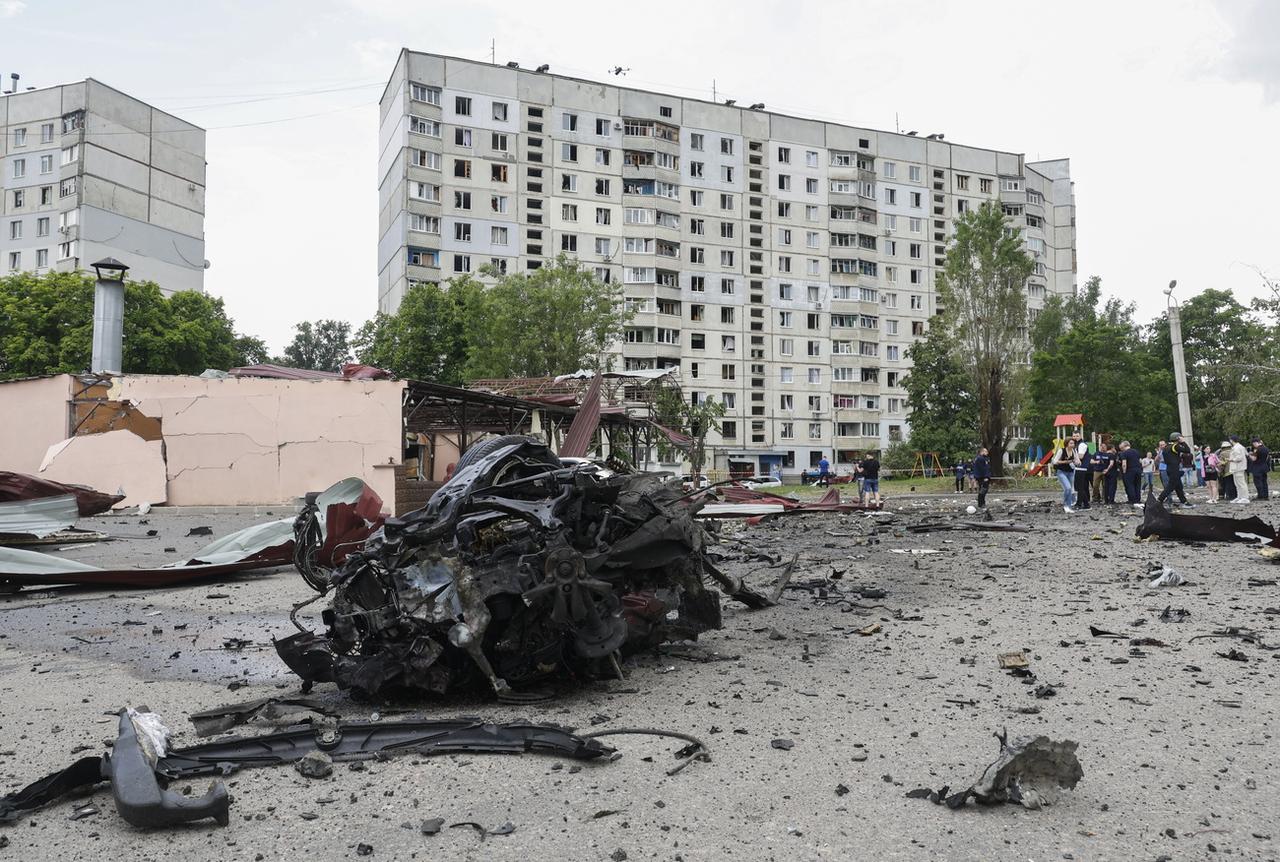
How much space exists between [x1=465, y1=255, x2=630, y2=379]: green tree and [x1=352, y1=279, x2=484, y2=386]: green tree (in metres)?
5.99

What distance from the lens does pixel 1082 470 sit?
1872 cm

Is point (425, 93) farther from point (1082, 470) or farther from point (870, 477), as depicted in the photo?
point (1082, 470)

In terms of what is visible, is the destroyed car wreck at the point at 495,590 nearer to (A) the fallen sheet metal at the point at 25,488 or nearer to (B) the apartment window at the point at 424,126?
(A) the fallen sheet metal at the point at 25,488

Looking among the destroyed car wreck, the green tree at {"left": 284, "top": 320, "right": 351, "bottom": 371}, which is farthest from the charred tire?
the green tree at {"left": 284, "top": 320, "right": 351, "bottom": 371}

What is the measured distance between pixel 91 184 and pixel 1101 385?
62.3m

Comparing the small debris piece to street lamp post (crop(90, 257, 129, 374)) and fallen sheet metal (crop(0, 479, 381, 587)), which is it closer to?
fallen sheet metal (crop(0, 479, 381, 587))

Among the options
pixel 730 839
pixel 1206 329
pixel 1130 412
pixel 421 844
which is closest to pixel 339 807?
pixel 421 844

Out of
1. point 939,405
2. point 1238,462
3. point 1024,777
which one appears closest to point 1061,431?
point 939,405

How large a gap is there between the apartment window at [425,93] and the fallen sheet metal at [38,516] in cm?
4680

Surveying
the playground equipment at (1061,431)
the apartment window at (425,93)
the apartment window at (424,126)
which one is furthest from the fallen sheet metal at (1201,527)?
the apartment window at (425,93)

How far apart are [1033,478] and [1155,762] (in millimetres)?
33050

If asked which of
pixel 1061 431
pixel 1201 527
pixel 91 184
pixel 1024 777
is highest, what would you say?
pixel 91 184

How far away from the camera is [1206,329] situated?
198ft

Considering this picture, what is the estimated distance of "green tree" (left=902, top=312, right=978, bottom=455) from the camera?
49.0 metres
